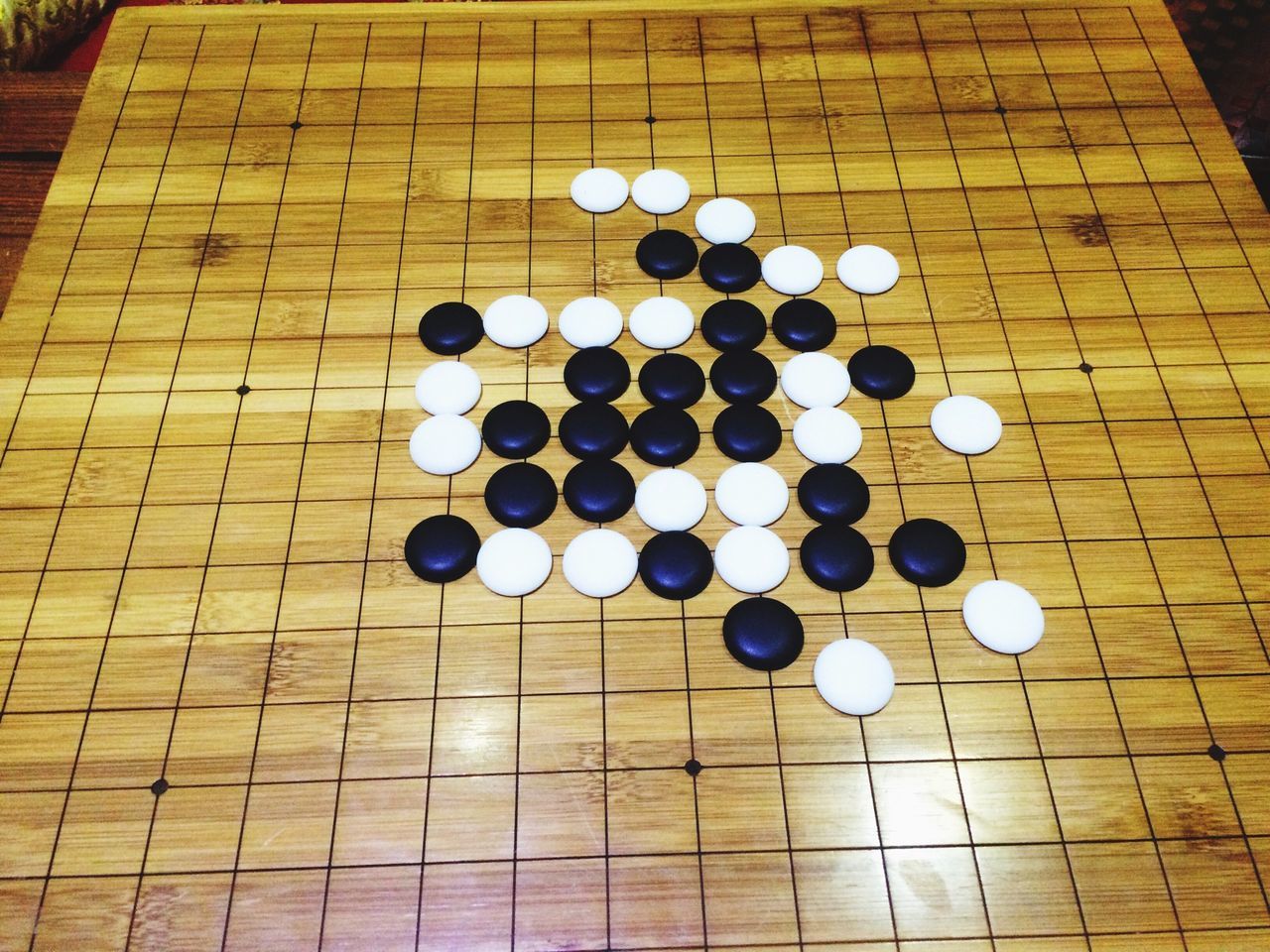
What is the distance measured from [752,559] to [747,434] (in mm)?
238

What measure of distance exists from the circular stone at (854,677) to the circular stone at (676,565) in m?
0.22

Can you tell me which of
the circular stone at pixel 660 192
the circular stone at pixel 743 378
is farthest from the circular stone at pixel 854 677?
the circular stone at pixel 660 192

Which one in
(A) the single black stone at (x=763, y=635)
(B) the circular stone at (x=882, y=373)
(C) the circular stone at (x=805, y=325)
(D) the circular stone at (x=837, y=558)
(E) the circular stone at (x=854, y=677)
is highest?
(C) the circular stone at (x=805, y=325)

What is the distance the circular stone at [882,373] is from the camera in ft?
6.05

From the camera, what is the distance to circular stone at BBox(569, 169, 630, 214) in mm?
2088

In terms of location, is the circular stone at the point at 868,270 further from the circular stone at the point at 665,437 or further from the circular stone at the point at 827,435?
the circular stone at the point at 665,437

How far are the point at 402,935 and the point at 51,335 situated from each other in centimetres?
129

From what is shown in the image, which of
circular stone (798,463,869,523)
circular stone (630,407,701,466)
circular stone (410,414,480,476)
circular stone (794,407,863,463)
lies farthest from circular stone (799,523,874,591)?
circular stone (410,414,480,476)

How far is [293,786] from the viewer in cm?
149

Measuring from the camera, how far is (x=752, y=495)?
170cm

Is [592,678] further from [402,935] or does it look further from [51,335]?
[51,335]

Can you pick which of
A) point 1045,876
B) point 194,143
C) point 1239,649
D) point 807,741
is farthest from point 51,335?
point 1239,649

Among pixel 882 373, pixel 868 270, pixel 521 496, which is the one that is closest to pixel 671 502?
pixel 521 496

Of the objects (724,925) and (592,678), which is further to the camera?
(592,678)
